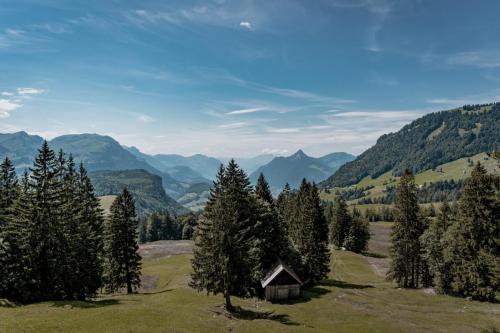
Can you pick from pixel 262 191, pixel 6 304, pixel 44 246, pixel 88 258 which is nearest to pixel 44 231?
pixel 44 246

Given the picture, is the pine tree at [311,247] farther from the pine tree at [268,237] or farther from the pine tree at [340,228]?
the pine tree at [340,228]

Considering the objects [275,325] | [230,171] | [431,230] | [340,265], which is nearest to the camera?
[275,325]

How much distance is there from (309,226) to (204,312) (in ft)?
113

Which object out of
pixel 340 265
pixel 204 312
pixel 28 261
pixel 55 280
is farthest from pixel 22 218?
pixel 340 265

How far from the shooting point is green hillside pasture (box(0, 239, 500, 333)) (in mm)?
32781

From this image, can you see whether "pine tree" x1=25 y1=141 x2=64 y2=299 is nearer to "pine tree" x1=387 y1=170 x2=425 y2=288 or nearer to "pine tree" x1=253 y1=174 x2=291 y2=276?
"pine tree" x1=253 y1=174 x2=291 y2=276

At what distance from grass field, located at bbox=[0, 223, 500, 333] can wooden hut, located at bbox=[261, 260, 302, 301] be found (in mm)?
2366

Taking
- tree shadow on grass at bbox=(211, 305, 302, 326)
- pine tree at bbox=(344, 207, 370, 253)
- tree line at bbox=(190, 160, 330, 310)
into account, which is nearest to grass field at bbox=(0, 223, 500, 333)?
tree shadow on grass at bbox=(211, 305, 302, 326)

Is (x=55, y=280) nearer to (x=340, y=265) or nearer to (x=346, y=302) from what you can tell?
(x=346, y=302)

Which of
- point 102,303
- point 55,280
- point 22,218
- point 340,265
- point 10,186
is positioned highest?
point 10,186

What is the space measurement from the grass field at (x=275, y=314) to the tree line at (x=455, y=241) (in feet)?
11.8

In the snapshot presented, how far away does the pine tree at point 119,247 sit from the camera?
59969mm

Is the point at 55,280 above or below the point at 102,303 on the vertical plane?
above

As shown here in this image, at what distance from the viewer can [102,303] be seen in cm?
4600
